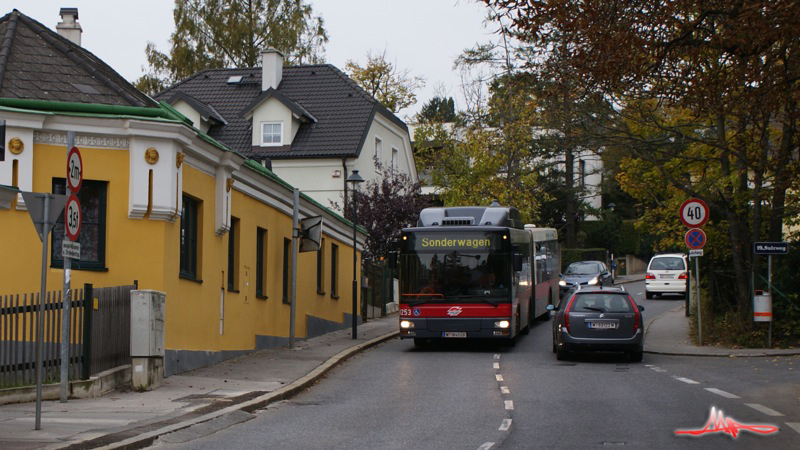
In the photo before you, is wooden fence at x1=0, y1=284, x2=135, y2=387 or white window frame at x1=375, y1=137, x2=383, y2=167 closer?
wooden fence at x1=0, y1=284, x2=135, y2=387

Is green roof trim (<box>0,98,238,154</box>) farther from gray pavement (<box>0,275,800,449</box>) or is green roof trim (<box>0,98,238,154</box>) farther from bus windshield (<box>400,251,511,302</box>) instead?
bus windshield (<box>400,251,511,302</box>)

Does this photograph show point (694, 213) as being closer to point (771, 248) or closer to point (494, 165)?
point (771, 248)

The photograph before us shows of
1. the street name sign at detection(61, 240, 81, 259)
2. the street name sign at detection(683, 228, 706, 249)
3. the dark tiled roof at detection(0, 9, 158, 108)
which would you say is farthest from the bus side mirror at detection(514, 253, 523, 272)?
the street name sign at detection(61, 240, 81, 259)

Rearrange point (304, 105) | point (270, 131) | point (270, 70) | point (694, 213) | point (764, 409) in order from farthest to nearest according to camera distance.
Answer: point (270, 70), point (304, 105), point (270, 131), point (694, 213), point (764, 409)

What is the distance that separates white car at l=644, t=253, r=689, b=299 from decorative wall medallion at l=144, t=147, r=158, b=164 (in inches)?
1208

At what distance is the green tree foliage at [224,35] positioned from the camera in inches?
2195

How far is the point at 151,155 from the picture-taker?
55.7 feet

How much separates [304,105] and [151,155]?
106 ft

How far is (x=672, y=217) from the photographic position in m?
27.3

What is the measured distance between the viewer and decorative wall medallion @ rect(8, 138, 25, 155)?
16.5m

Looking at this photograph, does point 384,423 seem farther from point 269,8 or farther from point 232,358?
point 269,8

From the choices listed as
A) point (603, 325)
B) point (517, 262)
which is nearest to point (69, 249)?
point (603, 325)

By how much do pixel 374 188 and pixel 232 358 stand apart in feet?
76.7

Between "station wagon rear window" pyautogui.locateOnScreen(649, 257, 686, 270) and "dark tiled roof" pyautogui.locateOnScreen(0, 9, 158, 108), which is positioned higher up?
"dark tiled roof" pyautogui.locateOnScreen(0, 9, 158, 108)
